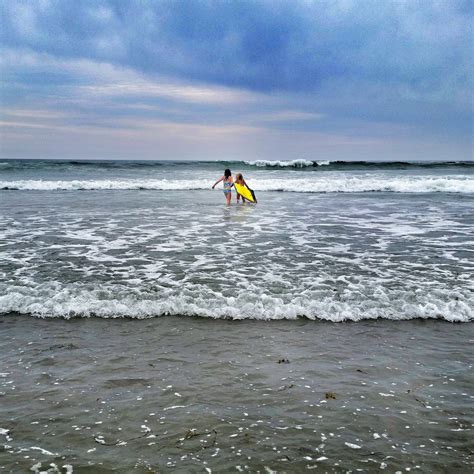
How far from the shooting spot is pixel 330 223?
13.8m

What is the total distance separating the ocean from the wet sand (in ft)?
0.05

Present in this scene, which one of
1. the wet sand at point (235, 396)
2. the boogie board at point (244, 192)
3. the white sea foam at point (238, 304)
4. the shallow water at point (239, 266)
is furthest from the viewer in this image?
the boogie board at point (244, 192)

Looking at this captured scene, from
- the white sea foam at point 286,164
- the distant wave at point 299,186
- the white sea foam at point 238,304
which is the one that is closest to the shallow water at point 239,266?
the white sea foam at point 238,304

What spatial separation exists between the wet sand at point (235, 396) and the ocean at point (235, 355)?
0.01 metres

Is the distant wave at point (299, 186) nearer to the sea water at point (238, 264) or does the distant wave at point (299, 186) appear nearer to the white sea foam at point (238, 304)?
the sea water at point (238, 264)

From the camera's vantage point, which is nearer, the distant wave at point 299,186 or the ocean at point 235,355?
the ocean at point 235,355

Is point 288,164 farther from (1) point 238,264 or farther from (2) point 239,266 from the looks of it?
(2) point 239,266

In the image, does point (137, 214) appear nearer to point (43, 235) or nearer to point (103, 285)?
point (43, 235)

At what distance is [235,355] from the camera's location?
181 inches

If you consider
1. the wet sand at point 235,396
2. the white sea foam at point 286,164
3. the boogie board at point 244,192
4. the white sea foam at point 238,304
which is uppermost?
the white sea foam at point 286,164

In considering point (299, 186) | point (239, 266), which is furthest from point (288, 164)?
point (239, 266)

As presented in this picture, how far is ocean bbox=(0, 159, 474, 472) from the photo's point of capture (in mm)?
3090

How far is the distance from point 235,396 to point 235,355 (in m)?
0.84

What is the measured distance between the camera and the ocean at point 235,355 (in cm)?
309
